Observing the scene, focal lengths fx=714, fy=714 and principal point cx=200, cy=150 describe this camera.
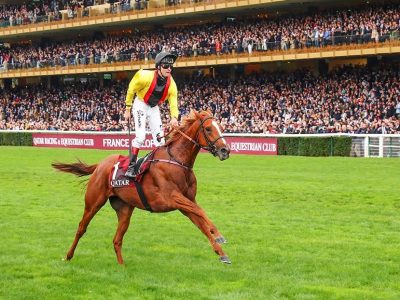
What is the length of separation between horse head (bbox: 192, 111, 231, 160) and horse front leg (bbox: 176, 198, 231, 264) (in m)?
0.65

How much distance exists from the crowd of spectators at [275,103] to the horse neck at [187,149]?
21.3 metres

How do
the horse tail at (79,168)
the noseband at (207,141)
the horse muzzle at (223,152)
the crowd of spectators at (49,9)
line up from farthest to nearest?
the crowd of spectators at (49,9), the horse tail at (79,168), the noseband at (207,141), the horse muzzle at (223,152)

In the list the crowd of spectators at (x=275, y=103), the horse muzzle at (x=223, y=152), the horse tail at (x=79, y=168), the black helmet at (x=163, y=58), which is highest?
the black helmet at (x=163, y=58)

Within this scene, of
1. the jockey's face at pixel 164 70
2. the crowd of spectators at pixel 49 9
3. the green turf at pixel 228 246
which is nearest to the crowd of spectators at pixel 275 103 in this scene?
the crowd of spectators at pixel 49 9

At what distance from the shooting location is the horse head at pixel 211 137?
311 inches

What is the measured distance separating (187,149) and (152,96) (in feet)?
4.44

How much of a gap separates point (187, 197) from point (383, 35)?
26070 millimetres

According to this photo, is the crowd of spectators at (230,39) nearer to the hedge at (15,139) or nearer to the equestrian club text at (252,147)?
the equestrian club text at (252,147)

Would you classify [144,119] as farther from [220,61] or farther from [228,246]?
[220,61]

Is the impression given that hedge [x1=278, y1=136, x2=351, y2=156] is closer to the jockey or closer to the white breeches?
the white breeches

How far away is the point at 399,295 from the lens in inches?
265

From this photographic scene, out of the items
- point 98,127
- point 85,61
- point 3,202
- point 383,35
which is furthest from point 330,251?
point 85,61

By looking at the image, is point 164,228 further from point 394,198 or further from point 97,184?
point 394,198

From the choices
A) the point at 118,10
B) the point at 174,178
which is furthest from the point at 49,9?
the point at 174,178
